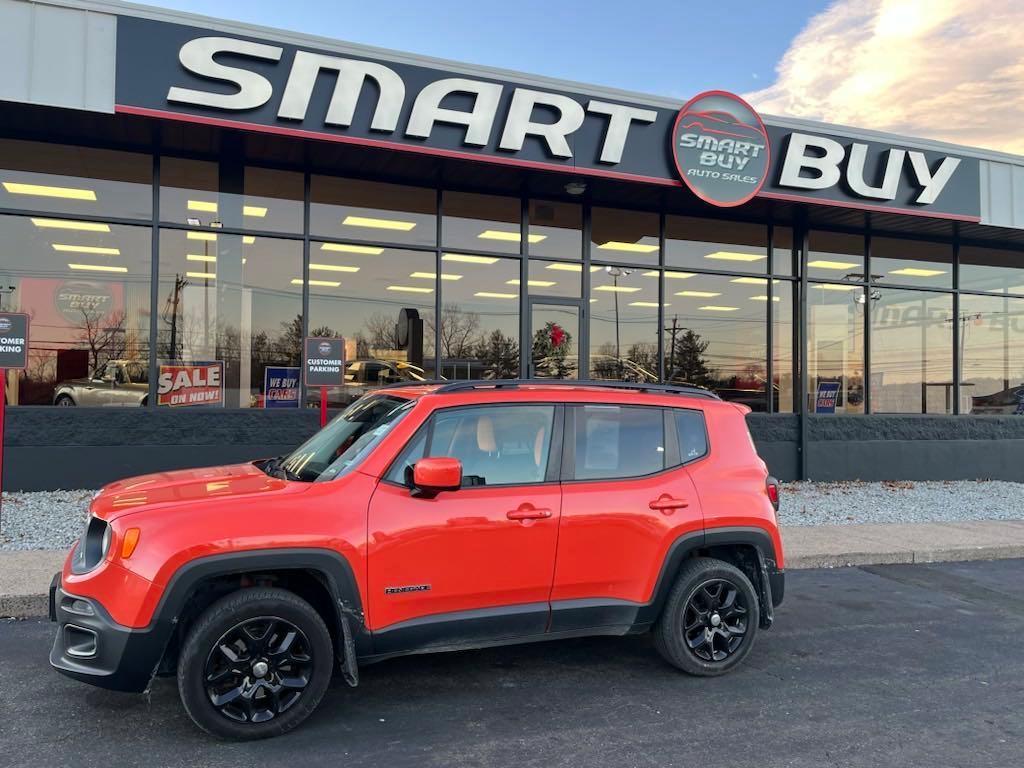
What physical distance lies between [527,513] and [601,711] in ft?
3.66

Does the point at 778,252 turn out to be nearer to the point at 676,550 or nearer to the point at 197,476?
the point at 676,550

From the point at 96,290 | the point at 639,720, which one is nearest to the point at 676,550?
the point at 639,720

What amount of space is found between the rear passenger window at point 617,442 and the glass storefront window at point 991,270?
13288 mm

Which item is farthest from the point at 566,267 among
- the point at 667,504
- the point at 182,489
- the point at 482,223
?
the point at 182,489

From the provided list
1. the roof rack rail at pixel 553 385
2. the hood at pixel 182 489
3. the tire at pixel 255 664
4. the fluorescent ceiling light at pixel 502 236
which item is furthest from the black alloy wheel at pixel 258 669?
the fluorescent ceiling light at pixel 502 236

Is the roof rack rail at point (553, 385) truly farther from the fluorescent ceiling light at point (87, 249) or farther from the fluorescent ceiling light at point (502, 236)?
the fluorescent ceiling light at point (87, 249)

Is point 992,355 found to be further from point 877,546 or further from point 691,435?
point 691,435

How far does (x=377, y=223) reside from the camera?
11.7 metres

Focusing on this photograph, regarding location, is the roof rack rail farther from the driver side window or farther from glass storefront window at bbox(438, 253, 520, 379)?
glass storefront window at bbox(438, 253, 520, 379)

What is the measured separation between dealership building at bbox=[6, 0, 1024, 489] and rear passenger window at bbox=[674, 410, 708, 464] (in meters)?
6.34

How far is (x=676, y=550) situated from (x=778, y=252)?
10.6m

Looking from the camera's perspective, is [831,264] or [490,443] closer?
[490,443]

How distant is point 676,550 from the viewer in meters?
4.59

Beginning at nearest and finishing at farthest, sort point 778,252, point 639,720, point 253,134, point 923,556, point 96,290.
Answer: point 639,720, point 923,556, point 253,134, point 96,290, point 778,252
